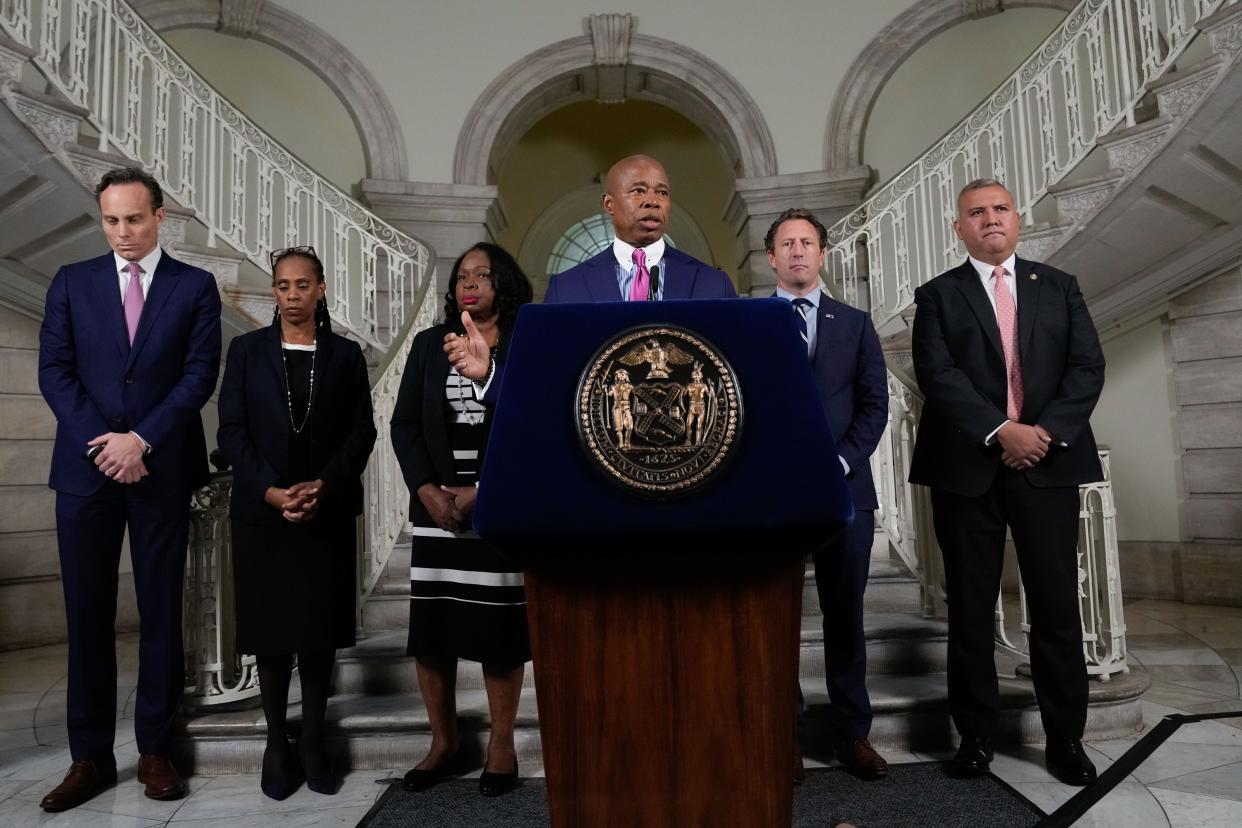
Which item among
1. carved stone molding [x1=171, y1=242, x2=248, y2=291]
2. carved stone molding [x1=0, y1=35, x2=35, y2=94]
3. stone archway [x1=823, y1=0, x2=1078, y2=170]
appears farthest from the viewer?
stone archway [x1=823, y1=0, x2=1078, y2=170]

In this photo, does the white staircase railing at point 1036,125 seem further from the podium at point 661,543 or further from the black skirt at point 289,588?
the podium at point 661,543

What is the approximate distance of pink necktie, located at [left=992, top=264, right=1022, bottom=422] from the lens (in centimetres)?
228

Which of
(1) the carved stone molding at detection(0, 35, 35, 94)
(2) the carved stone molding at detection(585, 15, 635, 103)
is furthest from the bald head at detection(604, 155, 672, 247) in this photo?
(2) the carved stone molding at detection(585, 15, 635, 103)

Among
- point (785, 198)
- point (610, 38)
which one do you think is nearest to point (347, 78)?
point (610, 38)

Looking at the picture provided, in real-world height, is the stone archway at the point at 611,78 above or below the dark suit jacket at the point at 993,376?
above

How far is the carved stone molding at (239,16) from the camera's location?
701cm

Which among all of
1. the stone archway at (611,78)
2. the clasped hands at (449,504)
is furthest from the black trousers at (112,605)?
the stone archway at (611,78)

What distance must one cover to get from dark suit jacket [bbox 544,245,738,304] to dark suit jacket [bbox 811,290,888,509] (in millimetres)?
770

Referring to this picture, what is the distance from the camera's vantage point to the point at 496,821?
198 cm

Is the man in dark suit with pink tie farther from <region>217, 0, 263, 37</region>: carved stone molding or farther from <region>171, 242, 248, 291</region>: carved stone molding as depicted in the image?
<region>217, 0, 263, 37</region>: carved stone molding

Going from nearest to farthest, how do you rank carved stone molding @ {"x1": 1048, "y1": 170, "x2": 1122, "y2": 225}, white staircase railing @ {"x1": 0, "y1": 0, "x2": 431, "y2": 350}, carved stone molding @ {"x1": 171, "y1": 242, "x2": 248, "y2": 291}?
1. white staircase railing @ {"x1": 0, "y1": 0, "x2": 431, "y2": 350}
2. carved stone molding @ {"x1": 1048, "y1": 170, "x2": 1122, "y2": 225}
3. carved stone molding @ {"x1": 171, "y1": 242, "x2": 248, "y2": 291}

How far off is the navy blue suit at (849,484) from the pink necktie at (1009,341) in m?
0.31

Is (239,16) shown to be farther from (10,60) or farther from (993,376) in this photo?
(993,376)

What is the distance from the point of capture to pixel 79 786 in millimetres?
2182
